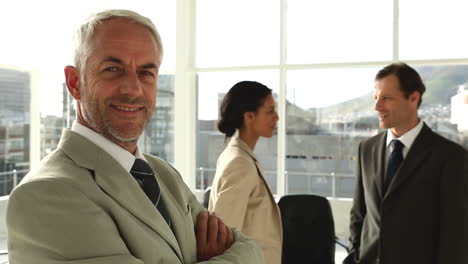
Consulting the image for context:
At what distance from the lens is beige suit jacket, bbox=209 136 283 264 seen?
2.12 m

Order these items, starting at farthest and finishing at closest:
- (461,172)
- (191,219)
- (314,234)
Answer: (314,234) < (461,172) < (191,219)

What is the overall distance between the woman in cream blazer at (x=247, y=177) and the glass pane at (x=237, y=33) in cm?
290

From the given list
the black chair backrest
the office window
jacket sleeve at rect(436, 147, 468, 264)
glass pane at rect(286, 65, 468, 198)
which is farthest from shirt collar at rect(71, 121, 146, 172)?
the office window

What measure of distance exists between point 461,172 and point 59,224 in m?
2.11

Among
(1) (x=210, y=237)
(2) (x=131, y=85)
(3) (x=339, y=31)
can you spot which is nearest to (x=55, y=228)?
(2) (x=131, y=85)

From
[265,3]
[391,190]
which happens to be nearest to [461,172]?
[391,190]

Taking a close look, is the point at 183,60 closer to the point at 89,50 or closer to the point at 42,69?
the point at 42,69

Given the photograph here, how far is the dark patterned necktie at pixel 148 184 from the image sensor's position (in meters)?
1.19

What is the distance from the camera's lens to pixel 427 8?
464 centimetres

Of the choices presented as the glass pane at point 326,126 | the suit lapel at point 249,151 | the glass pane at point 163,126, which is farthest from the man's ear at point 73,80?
the glass pane at point 163,126

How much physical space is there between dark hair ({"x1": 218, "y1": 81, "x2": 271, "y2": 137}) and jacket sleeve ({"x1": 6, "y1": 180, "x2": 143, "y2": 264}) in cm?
156

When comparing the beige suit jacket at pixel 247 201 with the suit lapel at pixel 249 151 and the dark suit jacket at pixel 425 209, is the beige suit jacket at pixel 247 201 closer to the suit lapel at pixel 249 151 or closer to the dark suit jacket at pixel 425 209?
the suit lapel at pixel 249 151

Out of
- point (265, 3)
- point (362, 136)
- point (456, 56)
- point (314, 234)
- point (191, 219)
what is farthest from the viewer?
point (265, 3)

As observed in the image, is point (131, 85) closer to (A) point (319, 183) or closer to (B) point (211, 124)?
(A) point (319, 183)
